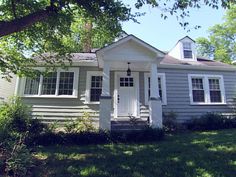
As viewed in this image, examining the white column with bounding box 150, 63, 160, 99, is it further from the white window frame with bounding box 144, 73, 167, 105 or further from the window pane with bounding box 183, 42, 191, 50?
the window pane with bounding box 183, 42, 191, 50

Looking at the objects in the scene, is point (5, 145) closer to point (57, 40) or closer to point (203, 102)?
point (57, 40)

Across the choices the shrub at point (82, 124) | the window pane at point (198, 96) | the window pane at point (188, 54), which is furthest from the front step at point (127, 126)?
the window pane at point (188, 54)

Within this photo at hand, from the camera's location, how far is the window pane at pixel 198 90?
1191 cm

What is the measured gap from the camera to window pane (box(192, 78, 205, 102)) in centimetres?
1191

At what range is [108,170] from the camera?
4609mm

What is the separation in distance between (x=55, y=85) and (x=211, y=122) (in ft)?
28.7

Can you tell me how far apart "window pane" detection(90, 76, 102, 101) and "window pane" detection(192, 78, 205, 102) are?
577 centimetres

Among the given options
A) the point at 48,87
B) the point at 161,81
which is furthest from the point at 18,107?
the point at 161,81

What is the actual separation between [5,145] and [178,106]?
29.2 feet

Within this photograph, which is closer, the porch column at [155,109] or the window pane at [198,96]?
the porch column at [155,109]

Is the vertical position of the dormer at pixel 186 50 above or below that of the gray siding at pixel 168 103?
above

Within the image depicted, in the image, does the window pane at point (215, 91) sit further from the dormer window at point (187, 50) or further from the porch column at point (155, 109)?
the porch column at point (155, 109)

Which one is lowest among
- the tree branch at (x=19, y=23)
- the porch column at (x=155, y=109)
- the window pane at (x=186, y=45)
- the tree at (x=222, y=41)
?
the porch column at (x=155, y=109)

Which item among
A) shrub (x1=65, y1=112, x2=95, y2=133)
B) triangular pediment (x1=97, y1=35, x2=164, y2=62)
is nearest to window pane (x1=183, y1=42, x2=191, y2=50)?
triangular pediment (x1=97, y1=35, x2=164, y2=62)
